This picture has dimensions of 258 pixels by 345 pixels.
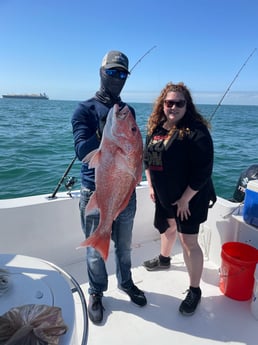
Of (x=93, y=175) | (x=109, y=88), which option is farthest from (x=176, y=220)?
(x=109, y=88)

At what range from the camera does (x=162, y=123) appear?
2.41m

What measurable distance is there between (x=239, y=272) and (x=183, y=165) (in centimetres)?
113

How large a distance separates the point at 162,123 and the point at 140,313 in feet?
5.36

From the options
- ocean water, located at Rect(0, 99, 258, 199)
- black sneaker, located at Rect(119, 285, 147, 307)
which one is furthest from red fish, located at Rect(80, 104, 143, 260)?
ocean water, located at Rect(0, 99, 258, 199)

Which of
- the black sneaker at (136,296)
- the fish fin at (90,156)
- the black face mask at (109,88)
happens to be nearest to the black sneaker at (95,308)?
the black sneaker at (136,296)

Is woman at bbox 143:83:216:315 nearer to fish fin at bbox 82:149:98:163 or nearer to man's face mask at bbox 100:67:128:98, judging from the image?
man's face mask at bbox 100:67:128:98

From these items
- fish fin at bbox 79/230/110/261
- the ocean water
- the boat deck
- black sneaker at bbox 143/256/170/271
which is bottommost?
the ocean water

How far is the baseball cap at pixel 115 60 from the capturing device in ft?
5.81

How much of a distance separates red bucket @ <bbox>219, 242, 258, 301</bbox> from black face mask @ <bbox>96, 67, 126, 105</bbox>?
1745mm

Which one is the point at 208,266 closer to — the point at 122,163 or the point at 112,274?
the point at 112,274

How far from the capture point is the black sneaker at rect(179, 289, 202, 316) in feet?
7.68

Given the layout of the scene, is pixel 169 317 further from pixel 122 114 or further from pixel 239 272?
pixel 122 114

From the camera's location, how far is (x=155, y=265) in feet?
9.82

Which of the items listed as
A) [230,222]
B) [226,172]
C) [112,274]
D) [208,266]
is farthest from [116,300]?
[226,172]
